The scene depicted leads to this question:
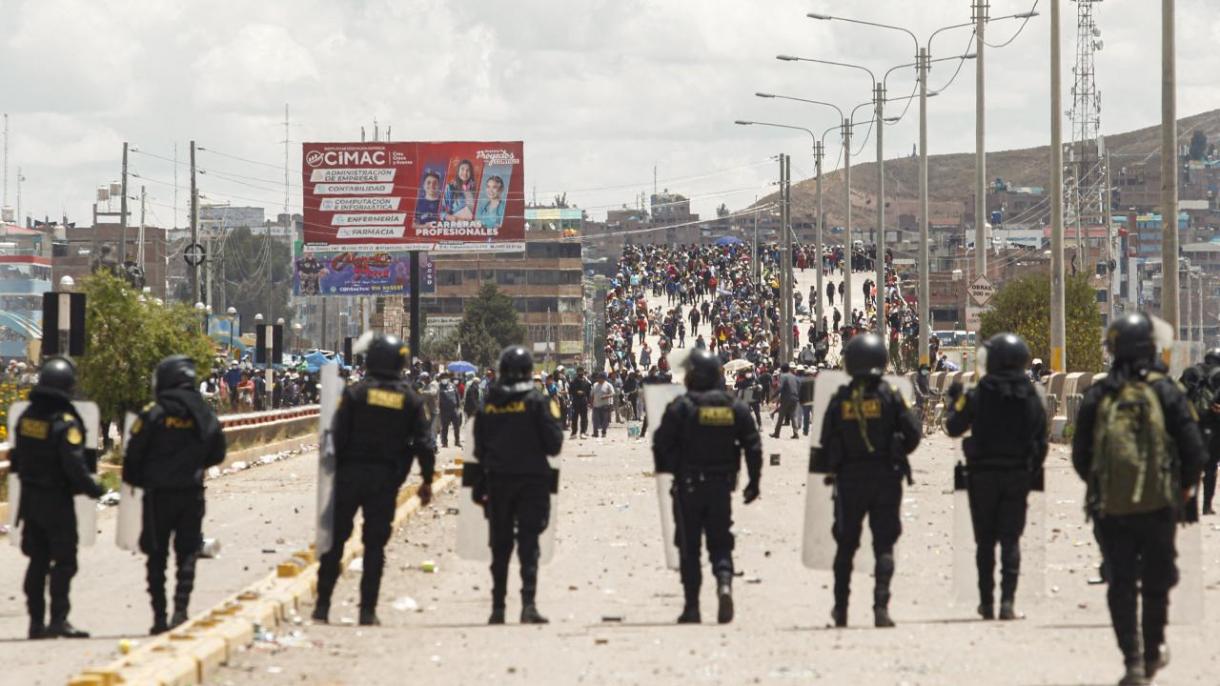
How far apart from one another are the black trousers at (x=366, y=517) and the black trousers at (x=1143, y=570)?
4.02 metres

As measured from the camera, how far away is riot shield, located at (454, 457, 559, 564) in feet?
37.3

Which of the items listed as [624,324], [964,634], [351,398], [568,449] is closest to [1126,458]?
[964,634]

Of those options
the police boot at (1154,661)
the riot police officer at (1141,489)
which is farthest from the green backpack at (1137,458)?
the police boot at (1154,661)

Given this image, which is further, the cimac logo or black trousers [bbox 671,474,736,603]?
the cimac logo

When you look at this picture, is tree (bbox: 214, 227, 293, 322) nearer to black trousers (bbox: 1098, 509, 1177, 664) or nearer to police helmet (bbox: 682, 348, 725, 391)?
police helmet (bbox: 682, 348, 725, 391)

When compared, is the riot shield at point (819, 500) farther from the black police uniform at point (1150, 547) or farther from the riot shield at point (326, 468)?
the riot shield at point (326, 468)

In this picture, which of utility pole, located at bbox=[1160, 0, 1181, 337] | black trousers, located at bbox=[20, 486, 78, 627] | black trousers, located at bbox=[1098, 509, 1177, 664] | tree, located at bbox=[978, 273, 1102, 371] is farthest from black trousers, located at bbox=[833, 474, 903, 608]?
tree, located at bbox=[978, 273, 1102, 371]

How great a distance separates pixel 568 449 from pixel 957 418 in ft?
84.6

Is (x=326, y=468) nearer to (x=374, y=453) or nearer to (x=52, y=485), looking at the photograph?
(x=374, y=453)

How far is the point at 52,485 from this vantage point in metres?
10.8

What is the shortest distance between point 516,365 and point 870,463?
6.57ft

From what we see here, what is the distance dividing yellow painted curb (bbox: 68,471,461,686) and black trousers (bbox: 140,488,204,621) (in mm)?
289

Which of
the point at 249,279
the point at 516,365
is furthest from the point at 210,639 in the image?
the point at 249,279

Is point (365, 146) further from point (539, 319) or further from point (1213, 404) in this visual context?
point (539, 319)
